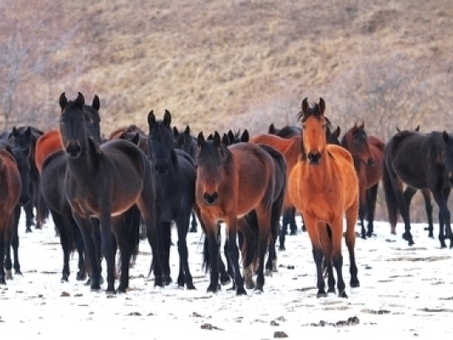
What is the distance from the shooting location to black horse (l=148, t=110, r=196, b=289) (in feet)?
40.5

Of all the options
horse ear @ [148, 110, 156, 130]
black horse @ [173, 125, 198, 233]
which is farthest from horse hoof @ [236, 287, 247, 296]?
black horse @ [173, 125, 198, 233]

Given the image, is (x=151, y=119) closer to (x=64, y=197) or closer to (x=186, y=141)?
(x=64, y=197)

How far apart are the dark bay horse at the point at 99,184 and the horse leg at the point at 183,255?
0.27m

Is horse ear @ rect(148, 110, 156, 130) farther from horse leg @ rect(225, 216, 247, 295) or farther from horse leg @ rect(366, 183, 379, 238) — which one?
horse leg @ rect(366, 183, 379, 238)

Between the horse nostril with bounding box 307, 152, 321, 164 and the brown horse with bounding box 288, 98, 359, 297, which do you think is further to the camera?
the brown horse with bounding box 288, 98, 359, 297

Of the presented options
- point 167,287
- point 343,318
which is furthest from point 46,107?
point 343,318

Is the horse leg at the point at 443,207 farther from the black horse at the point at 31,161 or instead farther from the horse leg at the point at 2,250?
the horse leg at the point at 2,250

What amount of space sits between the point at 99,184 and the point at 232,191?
1.42 metres

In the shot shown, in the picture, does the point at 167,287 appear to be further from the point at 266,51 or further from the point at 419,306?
the point at 266,51

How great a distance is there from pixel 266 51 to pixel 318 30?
4020 millimetres

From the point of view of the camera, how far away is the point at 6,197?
13.0 metres

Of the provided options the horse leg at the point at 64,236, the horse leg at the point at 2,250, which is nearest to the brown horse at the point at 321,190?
the horse leg at the point at 64,236

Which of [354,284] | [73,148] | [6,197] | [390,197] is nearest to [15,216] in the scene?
[6,197]

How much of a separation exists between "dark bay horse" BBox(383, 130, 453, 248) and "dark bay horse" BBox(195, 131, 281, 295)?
514 cm
